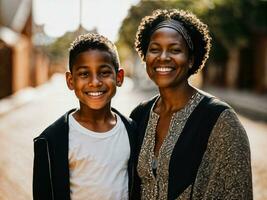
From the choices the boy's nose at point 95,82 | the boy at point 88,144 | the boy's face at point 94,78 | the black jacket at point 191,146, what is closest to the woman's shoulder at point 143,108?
the boy at point 88,144

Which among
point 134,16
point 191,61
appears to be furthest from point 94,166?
point 134,16

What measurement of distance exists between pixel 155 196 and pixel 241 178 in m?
0.52

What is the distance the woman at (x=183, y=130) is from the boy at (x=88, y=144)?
0.12 meters

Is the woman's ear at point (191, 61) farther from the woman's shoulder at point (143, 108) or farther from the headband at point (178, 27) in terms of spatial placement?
the woman's shoulder at point (143, 108)

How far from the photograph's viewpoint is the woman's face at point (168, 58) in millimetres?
3113

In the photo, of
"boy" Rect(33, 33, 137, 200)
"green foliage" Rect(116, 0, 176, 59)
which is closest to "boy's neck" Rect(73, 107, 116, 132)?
"boy" Rect(33, 33, 137, 200)

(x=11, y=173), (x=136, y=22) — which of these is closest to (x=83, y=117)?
(x=11, y=173)


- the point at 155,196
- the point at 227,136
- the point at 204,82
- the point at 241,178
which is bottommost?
the point at 204,82

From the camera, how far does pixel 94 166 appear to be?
10.4ft

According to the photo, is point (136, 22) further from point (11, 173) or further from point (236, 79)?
point (11, 173)

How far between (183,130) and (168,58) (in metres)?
0.43

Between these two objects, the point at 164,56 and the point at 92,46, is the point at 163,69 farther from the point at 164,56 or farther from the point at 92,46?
the point at 92,46

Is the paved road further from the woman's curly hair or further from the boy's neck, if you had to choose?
the woman's curly hair

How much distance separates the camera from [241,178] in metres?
2.80
